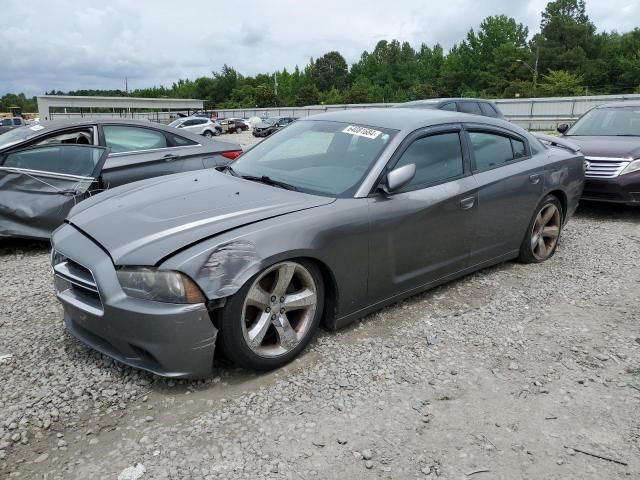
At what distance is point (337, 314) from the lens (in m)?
3.44

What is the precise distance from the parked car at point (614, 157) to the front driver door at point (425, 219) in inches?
151

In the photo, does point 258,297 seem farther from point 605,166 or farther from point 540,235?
point 605,166

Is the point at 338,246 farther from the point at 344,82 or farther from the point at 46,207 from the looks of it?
the point at 344,82

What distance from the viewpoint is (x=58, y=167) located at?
217 inches

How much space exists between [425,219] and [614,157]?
182 inches

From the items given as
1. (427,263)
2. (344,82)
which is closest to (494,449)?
(427,263)

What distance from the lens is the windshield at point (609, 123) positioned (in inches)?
312

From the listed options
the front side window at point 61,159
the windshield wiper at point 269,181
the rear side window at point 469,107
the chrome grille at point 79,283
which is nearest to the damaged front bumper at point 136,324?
the chrome grille at point 79,283

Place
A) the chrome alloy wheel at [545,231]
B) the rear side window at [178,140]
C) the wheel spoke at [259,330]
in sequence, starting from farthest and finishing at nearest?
the rear side window at [178,140], the chrome alloy wheel at [545,231], the wheel spoke at [259,330]

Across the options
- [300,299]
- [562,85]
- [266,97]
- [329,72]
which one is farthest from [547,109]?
[329,72]

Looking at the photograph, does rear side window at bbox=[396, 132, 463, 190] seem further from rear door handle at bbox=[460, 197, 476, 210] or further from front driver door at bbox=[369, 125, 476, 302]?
rear door handle at bbox=[460, 197, 476, 210]

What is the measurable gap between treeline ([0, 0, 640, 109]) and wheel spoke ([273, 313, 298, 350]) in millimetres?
62259

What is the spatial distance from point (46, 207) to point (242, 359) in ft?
11.5

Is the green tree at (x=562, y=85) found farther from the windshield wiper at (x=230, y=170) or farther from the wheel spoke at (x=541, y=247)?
the windshield wiper at (x=230, y=170)
